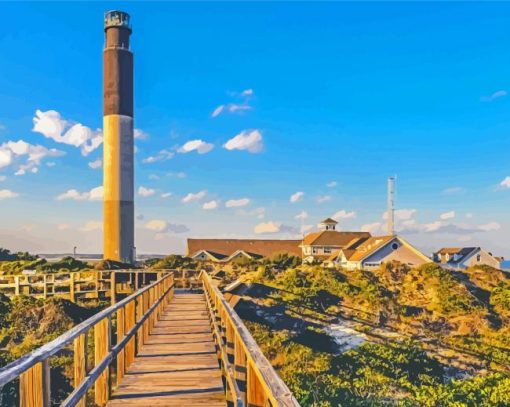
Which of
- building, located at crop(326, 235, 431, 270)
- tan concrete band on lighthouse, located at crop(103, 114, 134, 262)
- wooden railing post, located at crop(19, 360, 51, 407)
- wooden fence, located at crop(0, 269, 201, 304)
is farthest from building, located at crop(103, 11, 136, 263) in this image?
wooden railing post, located at crop(19, 360, 51, 407)

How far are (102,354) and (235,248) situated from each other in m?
54.0

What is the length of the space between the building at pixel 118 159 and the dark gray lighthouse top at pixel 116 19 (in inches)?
120

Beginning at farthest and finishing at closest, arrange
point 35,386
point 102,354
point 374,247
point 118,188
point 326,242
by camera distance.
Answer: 1. point 326,242
2. point 374,247
3. point 118,188
4. point 102,354
5. point 35,386

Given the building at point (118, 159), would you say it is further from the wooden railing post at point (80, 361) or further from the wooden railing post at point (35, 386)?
the wooden railing post at point (35, 386)

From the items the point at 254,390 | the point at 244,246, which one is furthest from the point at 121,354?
the point at 244,246

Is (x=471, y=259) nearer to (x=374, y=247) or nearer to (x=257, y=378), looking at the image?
(x=374, y=247)

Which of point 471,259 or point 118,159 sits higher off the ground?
point 118,159

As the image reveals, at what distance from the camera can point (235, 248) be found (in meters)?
59.8

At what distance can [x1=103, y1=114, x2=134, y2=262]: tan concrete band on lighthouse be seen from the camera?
139 feet

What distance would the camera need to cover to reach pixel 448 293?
1266 inches

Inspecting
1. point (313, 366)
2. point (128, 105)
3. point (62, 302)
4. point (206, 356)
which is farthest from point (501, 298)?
point (128, 105)

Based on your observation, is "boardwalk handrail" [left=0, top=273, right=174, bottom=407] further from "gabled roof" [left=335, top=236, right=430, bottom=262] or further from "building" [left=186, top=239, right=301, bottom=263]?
"building" [left=186, top=239, right=301, bottom=263]

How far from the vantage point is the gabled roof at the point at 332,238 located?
5959 cm

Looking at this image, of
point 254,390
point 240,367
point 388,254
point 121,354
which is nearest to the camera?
point 254,390
